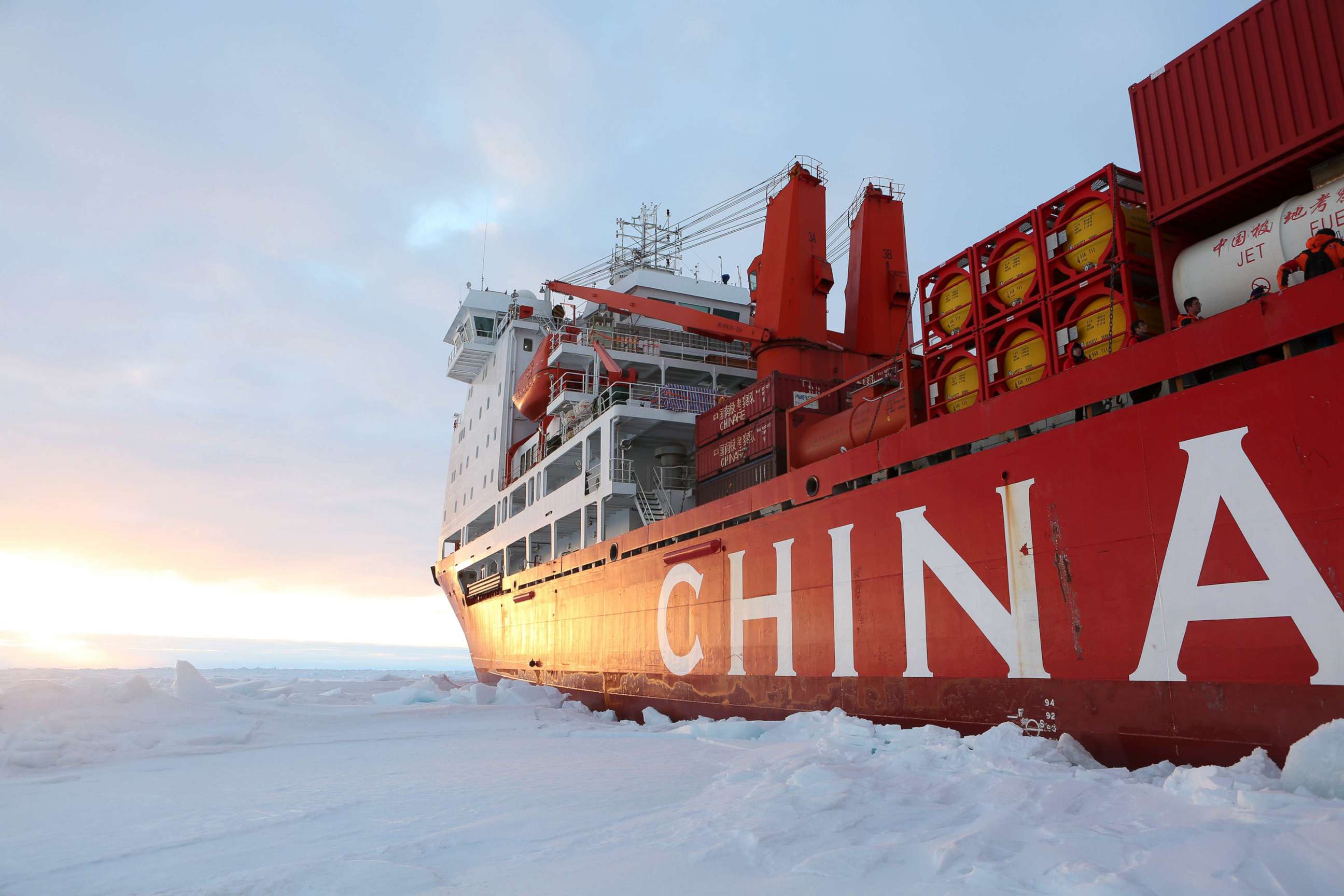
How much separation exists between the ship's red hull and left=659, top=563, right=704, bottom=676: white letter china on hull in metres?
0.66

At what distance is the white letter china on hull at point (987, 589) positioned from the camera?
7.40m

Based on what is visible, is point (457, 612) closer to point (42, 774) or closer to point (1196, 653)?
point (42, 774)

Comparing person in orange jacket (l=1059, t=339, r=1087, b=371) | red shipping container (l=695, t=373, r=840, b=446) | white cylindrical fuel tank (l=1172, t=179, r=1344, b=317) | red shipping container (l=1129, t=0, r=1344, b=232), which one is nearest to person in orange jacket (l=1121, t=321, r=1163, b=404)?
person in orange jacket (l=1059, t=339, r=1087, b=371)

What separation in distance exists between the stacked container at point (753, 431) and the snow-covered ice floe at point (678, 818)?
4752 millimetres

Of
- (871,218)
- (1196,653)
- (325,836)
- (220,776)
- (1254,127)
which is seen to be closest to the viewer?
(325,836)

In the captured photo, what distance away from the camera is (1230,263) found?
6871 mm

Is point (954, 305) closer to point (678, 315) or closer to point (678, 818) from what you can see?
point (678, 818)

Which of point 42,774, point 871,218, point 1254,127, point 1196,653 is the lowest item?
point 42,774

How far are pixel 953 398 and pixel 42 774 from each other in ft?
34.3

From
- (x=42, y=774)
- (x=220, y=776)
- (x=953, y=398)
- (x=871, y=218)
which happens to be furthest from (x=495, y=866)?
(x=871, y=218)

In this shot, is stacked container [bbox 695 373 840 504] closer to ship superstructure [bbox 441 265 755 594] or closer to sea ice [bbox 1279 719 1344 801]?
ship superstructure [bbox 441 265 755 594]

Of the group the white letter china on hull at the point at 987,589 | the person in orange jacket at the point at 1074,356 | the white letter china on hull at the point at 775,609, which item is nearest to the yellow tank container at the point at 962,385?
the person in orange jacket at the point at 1074,356

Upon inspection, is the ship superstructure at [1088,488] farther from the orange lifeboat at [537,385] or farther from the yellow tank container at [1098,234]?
the orange lifeboat at [537,385]

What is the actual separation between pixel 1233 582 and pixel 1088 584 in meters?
1.18
